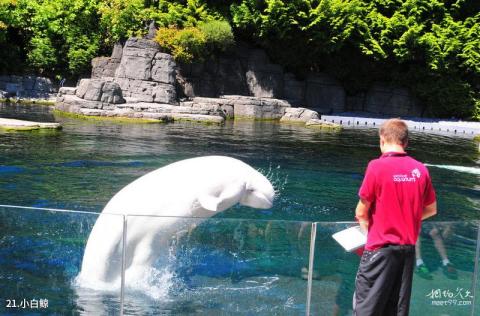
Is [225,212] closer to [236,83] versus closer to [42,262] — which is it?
[42,262]

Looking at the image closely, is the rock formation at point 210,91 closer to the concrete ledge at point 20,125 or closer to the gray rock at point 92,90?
the gray rock at point 92,90

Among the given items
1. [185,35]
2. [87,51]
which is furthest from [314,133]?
[87,51]

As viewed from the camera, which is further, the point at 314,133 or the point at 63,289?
the point at 314,133

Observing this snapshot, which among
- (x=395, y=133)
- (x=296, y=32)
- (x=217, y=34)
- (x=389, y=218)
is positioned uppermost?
(x=296, y=32)

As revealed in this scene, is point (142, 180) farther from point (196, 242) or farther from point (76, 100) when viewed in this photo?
point (76, 100)

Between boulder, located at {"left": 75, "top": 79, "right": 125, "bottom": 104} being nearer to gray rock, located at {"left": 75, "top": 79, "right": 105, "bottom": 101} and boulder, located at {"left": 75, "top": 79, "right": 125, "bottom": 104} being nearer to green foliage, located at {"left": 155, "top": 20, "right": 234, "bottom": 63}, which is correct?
gray rock, located at {"left": 75, "top": 79, "right": 105, "bottom": 101}

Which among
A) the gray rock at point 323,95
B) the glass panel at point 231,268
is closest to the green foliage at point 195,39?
the gray rock at point 323,95

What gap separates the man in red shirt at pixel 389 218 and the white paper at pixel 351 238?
0.24 m

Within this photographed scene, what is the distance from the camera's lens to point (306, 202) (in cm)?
955

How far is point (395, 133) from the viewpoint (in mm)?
3301

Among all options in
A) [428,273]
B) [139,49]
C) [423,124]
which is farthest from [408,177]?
[423,124]

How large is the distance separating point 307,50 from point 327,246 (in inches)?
1106

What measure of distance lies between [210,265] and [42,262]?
1.15 meters

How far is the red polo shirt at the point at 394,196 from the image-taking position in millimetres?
3229
